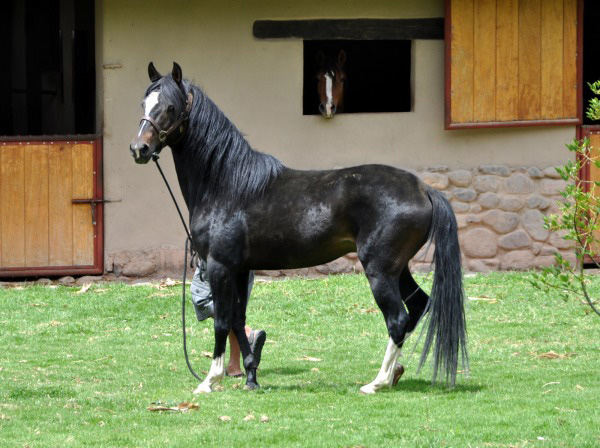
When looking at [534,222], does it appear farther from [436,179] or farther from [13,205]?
[13,205]

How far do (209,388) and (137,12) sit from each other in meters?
6.34

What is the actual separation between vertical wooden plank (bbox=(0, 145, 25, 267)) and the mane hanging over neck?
5.52 meters

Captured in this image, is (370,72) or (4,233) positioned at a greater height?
(370,72)

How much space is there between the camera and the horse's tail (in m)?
7.07

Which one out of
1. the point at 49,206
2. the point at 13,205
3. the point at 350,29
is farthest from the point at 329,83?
the point at 13,205

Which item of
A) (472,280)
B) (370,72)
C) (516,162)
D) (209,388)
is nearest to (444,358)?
(209,388)

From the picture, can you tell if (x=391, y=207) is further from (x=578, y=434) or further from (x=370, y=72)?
(x=370, y=72)

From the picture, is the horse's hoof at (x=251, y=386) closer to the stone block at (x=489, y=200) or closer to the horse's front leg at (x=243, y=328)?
the horse's front leg at (x=243, y=328)

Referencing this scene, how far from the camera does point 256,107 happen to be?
12.9m

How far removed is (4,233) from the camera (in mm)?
12688

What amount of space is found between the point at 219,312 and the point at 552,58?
660cm

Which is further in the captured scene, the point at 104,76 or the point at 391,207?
the point at 104,76

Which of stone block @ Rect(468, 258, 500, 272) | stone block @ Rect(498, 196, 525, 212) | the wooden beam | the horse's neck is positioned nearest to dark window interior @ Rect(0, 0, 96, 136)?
the wooden beam

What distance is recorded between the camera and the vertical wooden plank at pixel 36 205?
1264 centimetres
